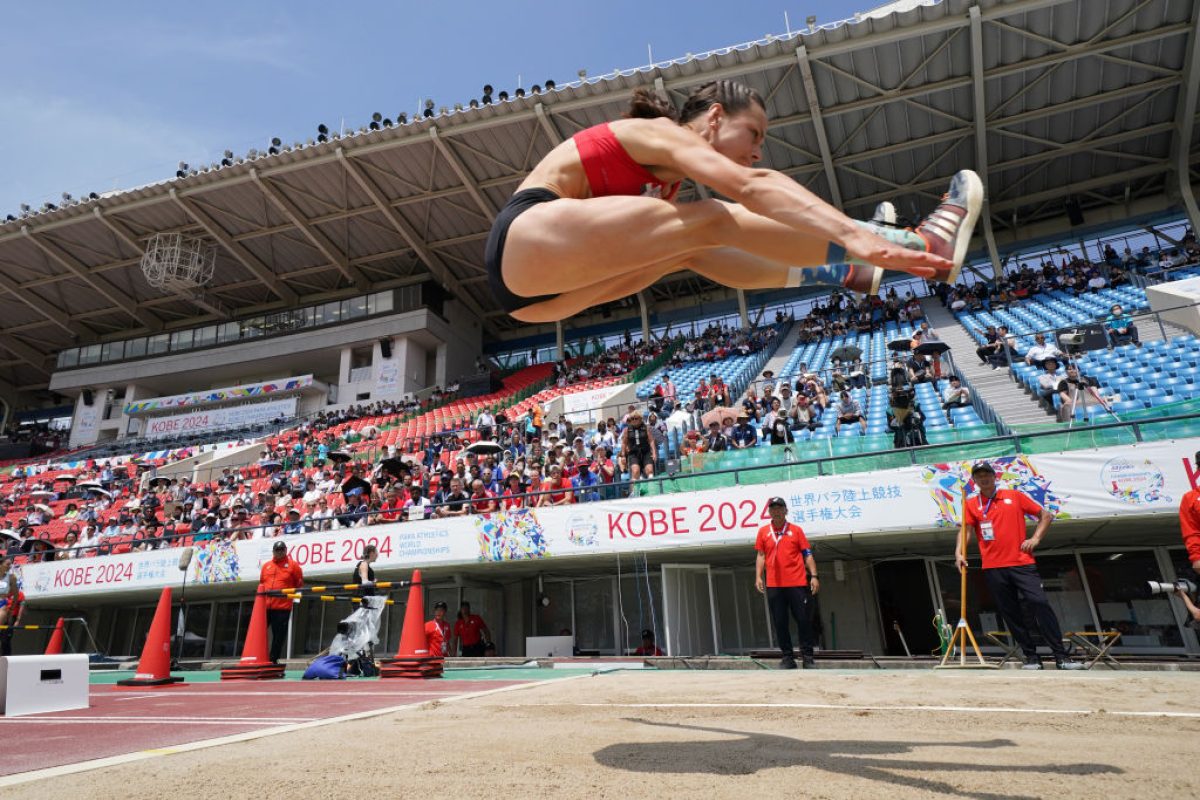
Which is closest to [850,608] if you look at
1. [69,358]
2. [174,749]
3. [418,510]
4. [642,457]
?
[642,457]

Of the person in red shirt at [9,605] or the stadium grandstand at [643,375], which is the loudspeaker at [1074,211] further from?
the person in red shirt at [9,605]

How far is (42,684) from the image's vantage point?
192 inches

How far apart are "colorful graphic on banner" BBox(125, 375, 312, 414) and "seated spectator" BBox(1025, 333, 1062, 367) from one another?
27.3 meters

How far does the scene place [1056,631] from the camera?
17.5 ft

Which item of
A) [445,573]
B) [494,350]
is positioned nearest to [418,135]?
[494,350]

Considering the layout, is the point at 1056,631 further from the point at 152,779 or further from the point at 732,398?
the point at 732,398

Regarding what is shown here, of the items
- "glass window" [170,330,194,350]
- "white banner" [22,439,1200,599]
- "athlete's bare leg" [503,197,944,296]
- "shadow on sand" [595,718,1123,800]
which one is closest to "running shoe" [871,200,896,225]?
"athlete's bare leg" [503,197,944,296]

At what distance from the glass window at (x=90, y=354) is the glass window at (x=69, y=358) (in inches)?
10.0

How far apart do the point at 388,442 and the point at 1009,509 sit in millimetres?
20059

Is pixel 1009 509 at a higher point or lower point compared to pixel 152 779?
higher

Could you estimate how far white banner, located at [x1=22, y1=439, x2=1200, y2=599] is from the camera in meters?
8.03

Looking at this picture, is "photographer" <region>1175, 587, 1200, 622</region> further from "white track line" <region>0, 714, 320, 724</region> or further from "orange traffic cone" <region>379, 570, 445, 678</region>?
"orange traffic cone" <region>379, 570, 445, 678</region>

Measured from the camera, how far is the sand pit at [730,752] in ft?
5.89

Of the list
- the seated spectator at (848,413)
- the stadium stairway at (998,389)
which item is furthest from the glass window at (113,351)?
the stadium stairway at (998,389)
